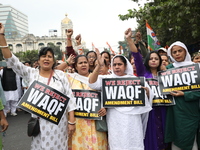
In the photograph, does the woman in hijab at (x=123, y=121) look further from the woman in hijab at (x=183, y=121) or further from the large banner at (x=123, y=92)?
the woman in hijab at (x=183, y=121)

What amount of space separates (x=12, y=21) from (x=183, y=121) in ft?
379

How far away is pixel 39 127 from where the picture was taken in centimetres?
243

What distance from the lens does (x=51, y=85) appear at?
2566mm

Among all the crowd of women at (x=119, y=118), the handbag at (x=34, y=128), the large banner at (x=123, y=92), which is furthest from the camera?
the large banner at (x=123, y=92)

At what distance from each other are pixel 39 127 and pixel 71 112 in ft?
1.47

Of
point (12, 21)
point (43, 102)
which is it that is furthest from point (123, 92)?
point (12, 21)

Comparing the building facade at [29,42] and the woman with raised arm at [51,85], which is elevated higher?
the building facade at [29,42]

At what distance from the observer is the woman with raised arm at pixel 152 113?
9.36 feet

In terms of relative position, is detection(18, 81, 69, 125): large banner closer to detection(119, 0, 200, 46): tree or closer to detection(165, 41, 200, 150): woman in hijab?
detection(165, 41, 200, 150): woman in hijab

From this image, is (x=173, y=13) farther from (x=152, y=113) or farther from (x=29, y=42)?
(x=29, y=42)

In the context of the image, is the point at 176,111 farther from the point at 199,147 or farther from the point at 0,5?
the point at 0,5

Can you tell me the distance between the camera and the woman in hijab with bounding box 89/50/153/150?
2.61 meters

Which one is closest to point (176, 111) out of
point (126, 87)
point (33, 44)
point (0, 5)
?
point (126, 87)

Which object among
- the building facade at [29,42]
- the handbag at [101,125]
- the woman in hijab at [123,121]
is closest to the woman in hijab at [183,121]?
the woman in hijab at [123,121]
